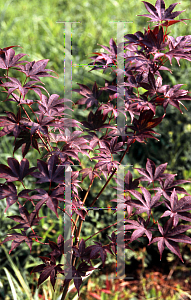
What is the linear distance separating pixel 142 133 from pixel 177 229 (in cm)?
41

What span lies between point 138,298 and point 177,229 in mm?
1329

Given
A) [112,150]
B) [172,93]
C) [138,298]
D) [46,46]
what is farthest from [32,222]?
[46,46]

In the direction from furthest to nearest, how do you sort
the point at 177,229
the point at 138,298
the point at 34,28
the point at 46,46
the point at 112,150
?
the point at 34,28
the point at 46,46
the point at 138,298
the point at 112,150
the point at 177,229

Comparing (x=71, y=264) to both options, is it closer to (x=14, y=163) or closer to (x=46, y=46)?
(x=14, y=163)

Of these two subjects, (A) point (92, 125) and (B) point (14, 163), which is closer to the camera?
(B) point (14, 163)

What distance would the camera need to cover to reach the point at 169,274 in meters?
2.48

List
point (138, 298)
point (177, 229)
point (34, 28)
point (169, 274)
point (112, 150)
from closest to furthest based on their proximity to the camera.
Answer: point (177, 229)
point (112, 150)
point (138, 298)
point (169, 274)
point (34, 28)

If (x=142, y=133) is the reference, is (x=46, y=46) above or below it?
above

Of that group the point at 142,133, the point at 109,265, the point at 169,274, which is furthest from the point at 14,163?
the point at 169,274

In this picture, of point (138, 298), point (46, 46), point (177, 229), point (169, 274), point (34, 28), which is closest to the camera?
point (177, 229)

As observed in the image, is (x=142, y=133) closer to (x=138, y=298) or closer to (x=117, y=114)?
(x=117, y=114)

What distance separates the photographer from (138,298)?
2.28 m

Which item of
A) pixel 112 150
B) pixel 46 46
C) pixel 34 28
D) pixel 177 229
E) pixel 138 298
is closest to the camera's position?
pixel 177 229

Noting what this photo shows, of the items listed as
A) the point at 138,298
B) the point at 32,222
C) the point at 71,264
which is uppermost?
the point at 32,222
